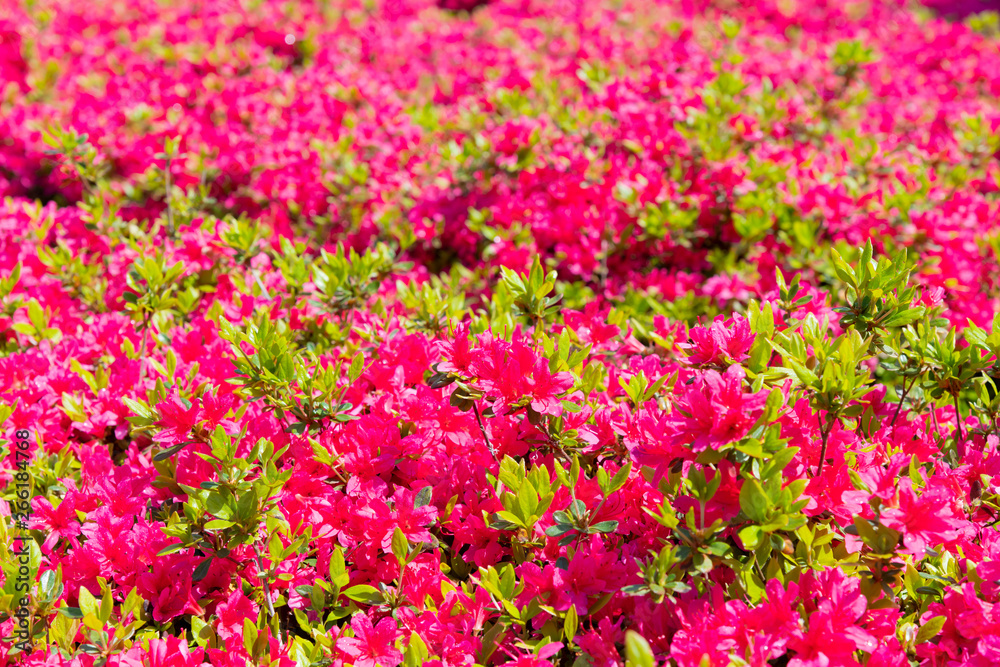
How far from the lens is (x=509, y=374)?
5.55ft

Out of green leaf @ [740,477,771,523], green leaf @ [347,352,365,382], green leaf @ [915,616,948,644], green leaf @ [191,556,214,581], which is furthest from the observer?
green leaf @ [347,352,365,382]

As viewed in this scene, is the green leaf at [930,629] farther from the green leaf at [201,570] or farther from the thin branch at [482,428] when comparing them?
the green leaf at [201,570]

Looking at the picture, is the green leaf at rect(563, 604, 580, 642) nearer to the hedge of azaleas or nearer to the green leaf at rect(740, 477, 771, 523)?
the hedge of azaleas

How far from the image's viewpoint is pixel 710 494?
4.61 ft

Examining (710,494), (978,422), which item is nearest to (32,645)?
(710,494)

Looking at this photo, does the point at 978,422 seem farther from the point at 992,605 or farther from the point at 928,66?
the point at 928,66

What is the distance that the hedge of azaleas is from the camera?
1522mm

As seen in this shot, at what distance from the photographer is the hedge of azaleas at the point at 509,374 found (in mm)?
1522

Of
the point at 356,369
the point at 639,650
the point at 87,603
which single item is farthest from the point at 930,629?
the point at 87,603

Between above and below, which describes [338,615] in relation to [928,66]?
below

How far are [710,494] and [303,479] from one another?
1038mm

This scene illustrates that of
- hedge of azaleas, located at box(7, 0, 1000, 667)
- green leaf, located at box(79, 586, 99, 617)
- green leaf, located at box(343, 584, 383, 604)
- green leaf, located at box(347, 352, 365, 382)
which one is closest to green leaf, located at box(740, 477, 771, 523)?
hedge of azaleas, located at box(7, 0, 1000, 667)

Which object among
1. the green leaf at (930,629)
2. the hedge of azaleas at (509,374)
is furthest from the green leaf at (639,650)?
the green leaf at (930,629)

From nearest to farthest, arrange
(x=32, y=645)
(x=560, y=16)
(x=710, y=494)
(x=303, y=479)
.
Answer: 1. (x=710, y=494)
2. (x=32, y=645)
3. (x=303, y=479)
4. (x=560, y=16)
